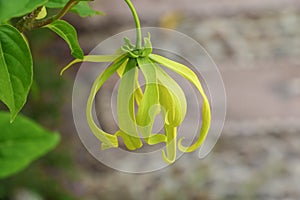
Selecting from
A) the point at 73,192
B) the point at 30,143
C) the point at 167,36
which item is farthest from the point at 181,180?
the point at 30,143

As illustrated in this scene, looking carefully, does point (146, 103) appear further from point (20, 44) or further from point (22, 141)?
point (22, 141)

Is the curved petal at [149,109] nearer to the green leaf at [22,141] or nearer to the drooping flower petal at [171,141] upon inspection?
the drooping flower petal at [171,141]

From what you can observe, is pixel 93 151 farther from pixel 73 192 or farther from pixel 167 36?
pixel 167 36

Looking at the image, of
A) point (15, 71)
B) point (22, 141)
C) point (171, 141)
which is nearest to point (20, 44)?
point (15, 71)

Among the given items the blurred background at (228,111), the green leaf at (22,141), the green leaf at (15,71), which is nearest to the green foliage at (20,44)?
the green leaf at (15,71)

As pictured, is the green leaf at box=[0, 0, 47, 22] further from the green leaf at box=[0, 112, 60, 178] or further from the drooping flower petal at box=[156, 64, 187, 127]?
the green leaf at box=[0, 112, 60, 178]
